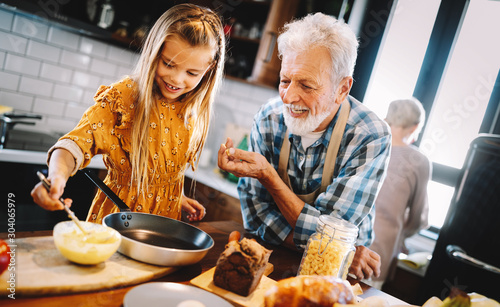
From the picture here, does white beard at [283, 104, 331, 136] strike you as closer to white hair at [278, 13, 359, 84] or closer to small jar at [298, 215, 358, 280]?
white hair at [278, 13, 359, 84]

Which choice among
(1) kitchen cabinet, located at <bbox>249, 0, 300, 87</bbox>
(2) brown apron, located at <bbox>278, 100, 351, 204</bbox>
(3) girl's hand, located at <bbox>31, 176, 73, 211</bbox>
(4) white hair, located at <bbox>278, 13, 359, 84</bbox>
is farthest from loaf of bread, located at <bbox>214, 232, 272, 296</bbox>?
(1) kitchen cabinet, located at <bbox>249, 0, 300, 87</bbox>

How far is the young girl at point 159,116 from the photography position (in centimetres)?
120

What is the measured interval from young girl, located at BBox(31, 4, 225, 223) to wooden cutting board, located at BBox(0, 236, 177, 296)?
0.32 metres

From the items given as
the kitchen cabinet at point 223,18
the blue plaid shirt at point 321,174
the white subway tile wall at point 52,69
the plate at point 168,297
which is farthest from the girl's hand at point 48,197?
the white subway tile wall at point 52,69

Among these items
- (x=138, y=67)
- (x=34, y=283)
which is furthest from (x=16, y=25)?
(x=34, y=283)

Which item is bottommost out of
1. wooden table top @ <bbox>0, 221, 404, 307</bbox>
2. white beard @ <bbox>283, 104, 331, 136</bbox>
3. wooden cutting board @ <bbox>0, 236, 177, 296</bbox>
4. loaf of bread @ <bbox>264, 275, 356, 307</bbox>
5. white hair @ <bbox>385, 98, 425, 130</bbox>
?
wooden table top @ <bbox>0, 221, 404, 307</bbox>

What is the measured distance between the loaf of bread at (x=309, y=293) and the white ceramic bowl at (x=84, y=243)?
0.35 meters

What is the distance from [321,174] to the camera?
1494mm

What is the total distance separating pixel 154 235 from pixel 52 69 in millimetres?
2303

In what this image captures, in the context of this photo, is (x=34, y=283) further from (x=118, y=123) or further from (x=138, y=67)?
(x=138, y=67)

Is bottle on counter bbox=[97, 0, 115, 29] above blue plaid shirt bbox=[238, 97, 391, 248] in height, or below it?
above

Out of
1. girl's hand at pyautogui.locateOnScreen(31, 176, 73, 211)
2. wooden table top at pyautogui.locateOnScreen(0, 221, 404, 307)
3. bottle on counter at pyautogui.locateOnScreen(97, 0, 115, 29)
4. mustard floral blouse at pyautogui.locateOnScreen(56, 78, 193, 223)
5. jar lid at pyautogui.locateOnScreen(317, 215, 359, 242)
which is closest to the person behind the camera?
wooden table top at pyautogui.locateOnScreen(0, 221, 404, 307)

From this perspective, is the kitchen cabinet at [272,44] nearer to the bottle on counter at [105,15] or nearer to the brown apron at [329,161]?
the bottle on counter at [105,15]

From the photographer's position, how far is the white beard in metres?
1.48
